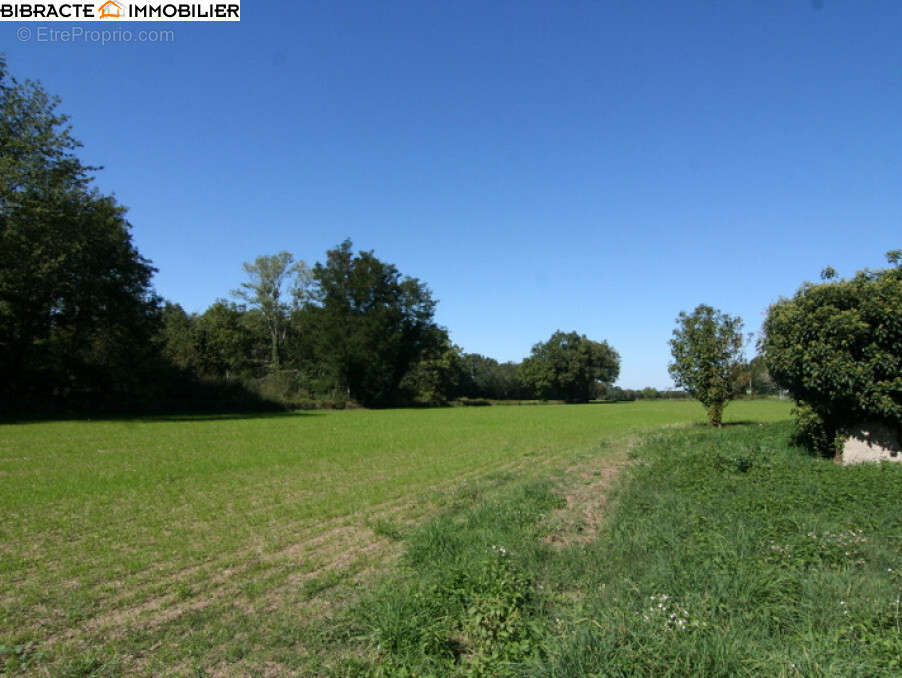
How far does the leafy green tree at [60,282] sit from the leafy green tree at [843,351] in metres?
35.4

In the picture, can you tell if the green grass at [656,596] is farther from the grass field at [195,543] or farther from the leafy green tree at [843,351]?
the leafy green tree at [843,351]

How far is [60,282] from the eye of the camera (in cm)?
3328

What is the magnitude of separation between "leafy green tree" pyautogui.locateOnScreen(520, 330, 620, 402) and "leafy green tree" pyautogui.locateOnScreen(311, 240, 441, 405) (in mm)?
Result: 40723

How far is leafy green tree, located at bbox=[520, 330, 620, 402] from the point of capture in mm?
104938

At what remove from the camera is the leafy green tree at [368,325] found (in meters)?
60.6

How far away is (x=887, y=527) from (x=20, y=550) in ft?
37.6

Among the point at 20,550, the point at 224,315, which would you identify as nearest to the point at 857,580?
the point at 20,550

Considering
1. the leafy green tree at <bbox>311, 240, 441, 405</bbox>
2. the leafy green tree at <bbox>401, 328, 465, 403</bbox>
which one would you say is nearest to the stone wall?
the leafy green tree at <bbox>311, 240, 441, 405</bbox>

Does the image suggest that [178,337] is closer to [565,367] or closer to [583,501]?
[583,501]

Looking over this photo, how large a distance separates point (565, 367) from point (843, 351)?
309 feet

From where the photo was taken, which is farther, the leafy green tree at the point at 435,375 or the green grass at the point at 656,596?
the leafy green tree at the point at 435,375

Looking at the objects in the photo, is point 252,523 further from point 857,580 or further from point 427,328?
point 427,328

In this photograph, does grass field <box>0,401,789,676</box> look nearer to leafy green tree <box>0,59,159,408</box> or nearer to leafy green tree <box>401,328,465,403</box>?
leafy green tree <box>0,59,159,408</box>

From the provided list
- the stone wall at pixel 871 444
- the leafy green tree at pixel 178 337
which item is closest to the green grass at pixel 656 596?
the stone wall at pixel 871 444
